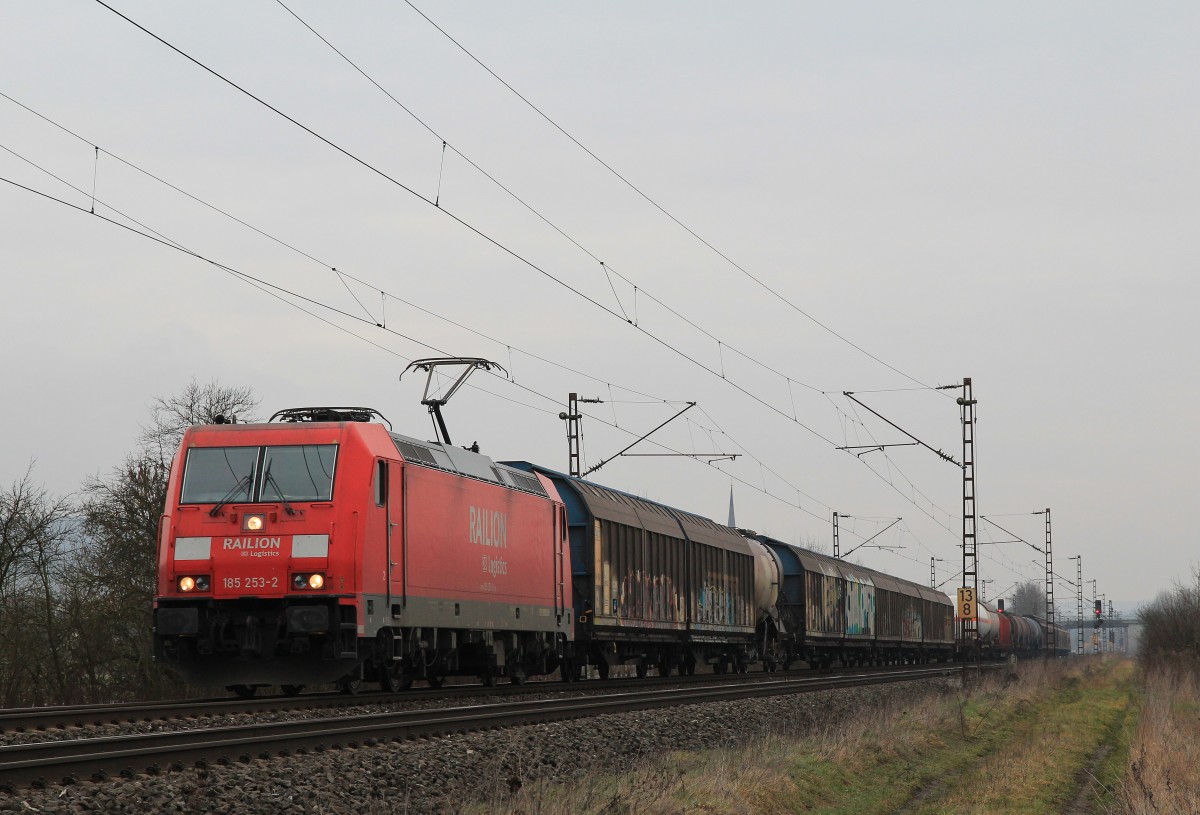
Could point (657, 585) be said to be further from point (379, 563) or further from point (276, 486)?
point (276, 486)

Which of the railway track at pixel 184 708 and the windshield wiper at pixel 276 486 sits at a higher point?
the windshield wiper at pixel 276 486

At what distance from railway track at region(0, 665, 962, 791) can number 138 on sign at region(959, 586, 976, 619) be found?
1848 centimetres

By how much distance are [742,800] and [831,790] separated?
2.90m

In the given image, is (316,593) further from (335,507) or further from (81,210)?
(81,210)

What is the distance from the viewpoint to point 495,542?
2292cm

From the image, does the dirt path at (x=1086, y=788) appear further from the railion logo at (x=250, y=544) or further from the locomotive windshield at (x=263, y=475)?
the railion logo at (x=250, y=544)

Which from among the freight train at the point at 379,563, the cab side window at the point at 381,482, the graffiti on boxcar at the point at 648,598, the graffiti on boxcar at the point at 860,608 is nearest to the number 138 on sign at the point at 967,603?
the graffiti on boxcar at the point at 648,598

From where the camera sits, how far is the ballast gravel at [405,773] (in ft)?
31.5

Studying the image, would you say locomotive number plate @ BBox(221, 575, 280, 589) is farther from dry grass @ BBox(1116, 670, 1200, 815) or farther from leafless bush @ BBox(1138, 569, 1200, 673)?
leafless bush @ BBox(1138, 569, 1200, 673)

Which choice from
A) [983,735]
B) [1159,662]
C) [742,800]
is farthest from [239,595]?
[1159,662]

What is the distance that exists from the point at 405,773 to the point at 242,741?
148 cm

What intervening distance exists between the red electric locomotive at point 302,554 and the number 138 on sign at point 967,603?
1963cm

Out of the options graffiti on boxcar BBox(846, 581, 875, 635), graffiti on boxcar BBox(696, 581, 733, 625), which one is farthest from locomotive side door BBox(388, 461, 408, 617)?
graffiti on boxcar BBox(846, 581, 875, 635)

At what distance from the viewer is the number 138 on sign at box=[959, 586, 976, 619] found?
36.1 m
